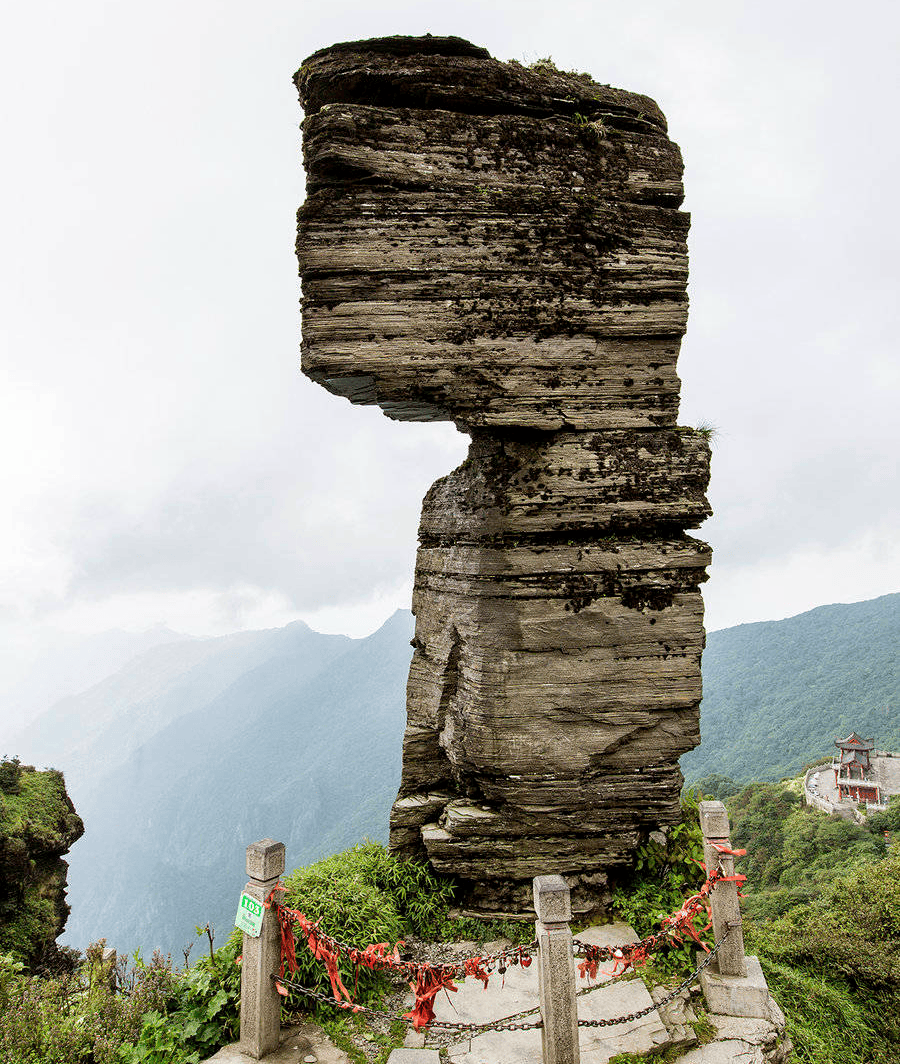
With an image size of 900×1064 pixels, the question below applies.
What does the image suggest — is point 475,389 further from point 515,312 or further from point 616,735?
point 616,735

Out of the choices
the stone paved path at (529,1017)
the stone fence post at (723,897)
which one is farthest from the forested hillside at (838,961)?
the stone paved path at (529,1017)

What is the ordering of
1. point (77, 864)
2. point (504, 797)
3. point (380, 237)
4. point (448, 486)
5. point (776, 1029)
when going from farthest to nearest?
point (77, 864) → point (448, 486) → point (504, 797) → point (380, 237) → point (776, 1029)

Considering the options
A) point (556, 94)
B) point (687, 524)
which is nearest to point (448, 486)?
point (687, 524)

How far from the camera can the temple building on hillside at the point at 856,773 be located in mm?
46334

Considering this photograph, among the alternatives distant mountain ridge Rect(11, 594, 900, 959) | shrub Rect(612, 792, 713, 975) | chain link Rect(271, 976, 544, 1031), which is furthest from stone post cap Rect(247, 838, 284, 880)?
distant mountain ridge Rect(11, 594, 900, 959)

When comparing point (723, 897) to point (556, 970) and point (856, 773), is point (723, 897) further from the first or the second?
point (856, 773)

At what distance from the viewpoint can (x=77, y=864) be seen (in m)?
187

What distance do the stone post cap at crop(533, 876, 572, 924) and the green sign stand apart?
2685 millimetres

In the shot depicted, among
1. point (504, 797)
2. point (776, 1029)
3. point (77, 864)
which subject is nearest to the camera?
point (776, 1029)

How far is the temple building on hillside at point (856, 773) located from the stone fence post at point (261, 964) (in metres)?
50.6

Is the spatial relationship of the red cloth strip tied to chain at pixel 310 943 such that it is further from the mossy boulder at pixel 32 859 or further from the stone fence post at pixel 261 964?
the mossy boulder at pixel 32 859

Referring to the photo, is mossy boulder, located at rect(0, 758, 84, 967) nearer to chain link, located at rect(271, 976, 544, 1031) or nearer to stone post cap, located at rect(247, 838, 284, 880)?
chain link, located at rect(271, 976, 544, 1031)

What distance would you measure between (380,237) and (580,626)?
17.8 ft

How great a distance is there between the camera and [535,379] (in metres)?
8.42
